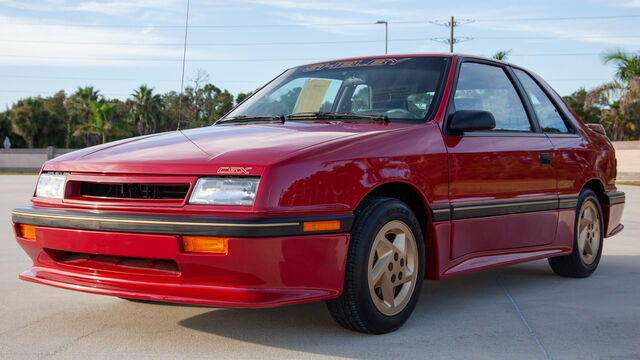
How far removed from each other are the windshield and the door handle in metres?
1.03

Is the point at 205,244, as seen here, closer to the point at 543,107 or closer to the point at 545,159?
the point at 545,159

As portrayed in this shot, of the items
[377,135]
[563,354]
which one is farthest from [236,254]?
[563,354]

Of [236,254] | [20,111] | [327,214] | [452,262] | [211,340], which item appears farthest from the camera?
[20,111]

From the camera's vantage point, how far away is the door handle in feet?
16.3

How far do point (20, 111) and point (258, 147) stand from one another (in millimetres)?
64877

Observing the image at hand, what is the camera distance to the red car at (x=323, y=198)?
127 inches

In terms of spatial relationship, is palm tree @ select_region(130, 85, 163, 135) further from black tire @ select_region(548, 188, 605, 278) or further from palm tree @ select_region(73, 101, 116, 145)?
black tire @ select_region(548, 188, 605, 278)

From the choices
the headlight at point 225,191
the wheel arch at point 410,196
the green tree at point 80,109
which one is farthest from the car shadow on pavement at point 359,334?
the green tree at point 80,109

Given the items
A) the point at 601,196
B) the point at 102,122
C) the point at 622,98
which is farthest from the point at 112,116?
the point at 601,196

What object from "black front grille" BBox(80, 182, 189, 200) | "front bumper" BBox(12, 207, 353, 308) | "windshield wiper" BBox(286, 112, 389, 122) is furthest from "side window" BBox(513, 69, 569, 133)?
"black front grille" BBox(80, 182, 189, 200)

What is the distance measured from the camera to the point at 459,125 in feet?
13.7

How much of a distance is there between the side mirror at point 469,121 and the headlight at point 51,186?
7.21ft

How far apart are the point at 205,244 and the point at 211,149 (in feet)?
1.78

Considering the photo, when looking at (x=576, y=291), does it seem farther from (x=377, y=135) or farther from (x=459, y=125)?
(x=377, y=135)
